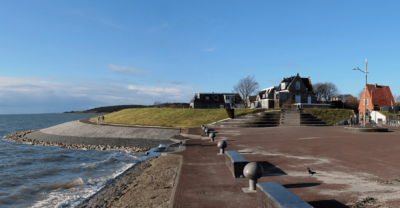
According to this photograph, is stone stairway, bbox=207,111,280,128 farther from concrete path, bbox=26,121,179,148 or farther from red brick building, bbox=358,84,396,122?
red brick building, bbox=358,84,396,122

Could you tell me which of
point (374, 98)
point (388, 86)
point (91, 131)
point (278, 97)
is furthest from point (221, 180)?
point (388, 86)

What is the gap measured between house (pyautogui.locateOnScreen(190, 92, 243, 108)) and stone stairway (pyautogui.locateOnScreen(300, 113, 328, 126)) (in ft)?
128

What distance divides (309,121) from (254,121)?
10007mm

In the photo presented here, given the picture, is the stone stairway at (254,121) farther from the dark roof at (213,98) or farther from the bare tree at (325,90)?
the bare tree at (325,90)

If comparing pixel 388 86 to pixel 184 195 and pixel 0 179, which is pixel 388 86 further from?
pixel 0 179

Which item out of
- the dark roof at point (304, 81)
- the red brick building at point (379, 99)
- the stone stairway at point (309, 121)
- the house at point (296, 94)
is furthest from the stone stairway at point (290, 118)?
the red brick building at point (379, 99)

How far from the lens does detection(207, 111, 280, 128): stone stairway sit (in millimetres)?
37688

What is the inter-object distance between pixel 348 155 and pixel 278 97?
48.4 m

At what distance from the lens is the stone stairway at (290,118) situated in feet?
129

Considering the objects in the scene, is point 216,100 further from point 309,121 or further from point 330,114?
point 309,121

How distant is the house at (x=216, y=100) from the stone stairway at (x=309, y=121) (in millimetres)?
38984

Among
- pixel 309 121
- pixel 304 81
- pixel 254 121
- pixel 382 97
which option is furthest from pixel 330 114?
pixel 382 97

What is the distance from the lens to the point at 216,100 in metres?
83.4

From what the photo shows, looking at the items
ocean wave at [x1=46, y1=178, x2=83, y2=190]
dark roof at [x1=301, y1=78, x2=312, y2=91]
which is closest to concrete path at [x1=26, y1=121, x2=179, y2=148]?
ocean wave at [x1=46, y1=178, x2=83, y2=190]
